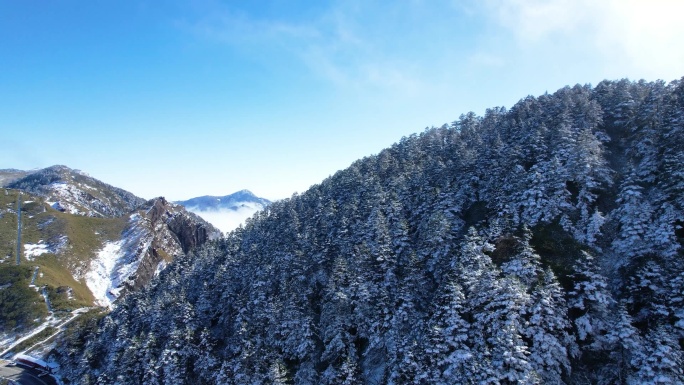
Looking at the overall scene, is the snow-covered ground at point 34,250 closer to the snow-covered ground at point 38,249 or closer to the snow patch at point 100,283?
the snow-covered ground at point 38,249

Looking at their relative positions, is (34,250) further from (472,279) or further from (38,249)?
(472,279)

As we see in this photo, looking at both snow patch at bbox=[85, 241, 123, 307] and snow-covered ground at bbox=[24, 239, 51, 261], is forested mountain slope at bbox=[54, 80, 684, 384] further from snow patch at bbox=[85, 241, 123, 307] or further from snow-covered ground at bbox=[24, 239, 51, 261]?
snow-covered ground at bbox=[24, 239, 51, 261]

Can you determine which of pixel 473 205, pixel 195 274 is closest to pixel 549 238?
pixel 473 205

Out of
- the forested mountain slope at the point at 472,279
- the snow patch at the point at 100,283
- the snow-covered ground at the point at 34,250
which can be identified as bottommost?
the snow patch at the point at 100,283

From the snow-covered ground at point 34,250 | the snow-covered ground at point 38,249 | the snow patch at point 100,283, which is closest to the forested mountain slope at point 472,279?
the snow patch at point 100,283

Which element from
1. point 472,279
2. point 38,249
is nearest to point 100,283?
point 38,249

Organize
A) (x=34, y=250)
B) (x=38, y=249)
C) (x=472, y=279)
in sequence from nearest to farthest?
(x=472, y=279) < (x=34, y=250) < (x=38, y=249)

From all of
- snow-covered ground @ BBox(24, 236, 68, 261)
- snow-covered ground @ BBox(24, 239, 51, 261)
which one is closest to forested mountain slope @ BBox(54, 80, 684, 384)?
snow-covered ground @ BBox(24, 239, 51, 261)

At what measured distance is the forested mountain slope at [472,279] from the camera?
42531 mm

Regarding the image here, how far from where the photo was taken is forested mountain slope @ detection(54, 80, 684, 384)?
42.5 m

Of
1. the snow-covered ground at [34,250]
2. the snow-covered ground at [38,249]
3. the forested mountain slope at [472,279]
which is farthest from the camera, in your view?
the snow-covered ground at [38,249]

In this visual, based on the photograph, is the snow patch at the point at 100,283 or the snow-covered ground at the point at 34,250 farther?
the snow-covered ground at the point at 34,250

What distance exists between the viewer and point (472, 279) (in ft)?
166

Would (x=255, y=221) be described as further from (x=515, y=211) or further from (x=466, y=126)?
(x=515, y=211)
